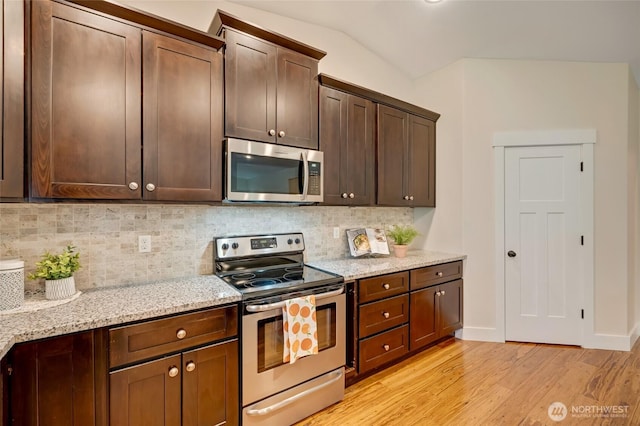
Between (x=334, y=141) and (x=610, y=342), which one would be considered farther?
(x=610, y=342)

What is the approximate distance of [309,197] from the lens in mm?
2279

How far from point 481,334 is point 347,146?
2397 millimetres

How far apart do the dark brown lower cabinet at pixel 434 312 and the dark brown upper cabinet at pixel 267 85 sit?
1692 mm

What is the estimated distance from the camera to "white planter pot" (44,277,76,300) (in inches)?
61.7

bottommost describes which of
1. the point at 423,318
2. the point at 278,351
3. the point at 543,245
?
the point at 423,318

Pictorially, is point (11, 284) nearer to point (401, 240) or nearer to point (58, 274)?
point (58, 274)

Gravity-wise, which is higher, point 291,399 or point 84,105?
point 84,105

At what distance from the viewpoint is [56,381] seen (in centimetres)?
128

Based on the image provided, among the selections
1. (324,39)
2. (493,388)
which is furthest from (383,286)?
(324,39)

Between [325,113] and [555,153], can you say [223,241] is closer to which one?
[325,113]

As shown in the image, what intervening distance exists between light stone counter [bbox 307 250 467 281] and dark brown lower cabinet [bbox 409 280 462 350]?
10.2 inches

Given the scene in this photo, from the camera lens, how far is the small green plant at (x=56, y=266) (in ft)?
5.16

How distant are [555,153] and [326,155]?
7.75 ft

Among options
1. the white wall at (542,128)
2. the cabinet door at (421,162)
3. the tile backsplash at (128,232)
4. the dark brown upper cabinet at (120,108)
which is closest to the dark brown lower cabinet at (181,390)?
the tile backsplash at (128,232)
